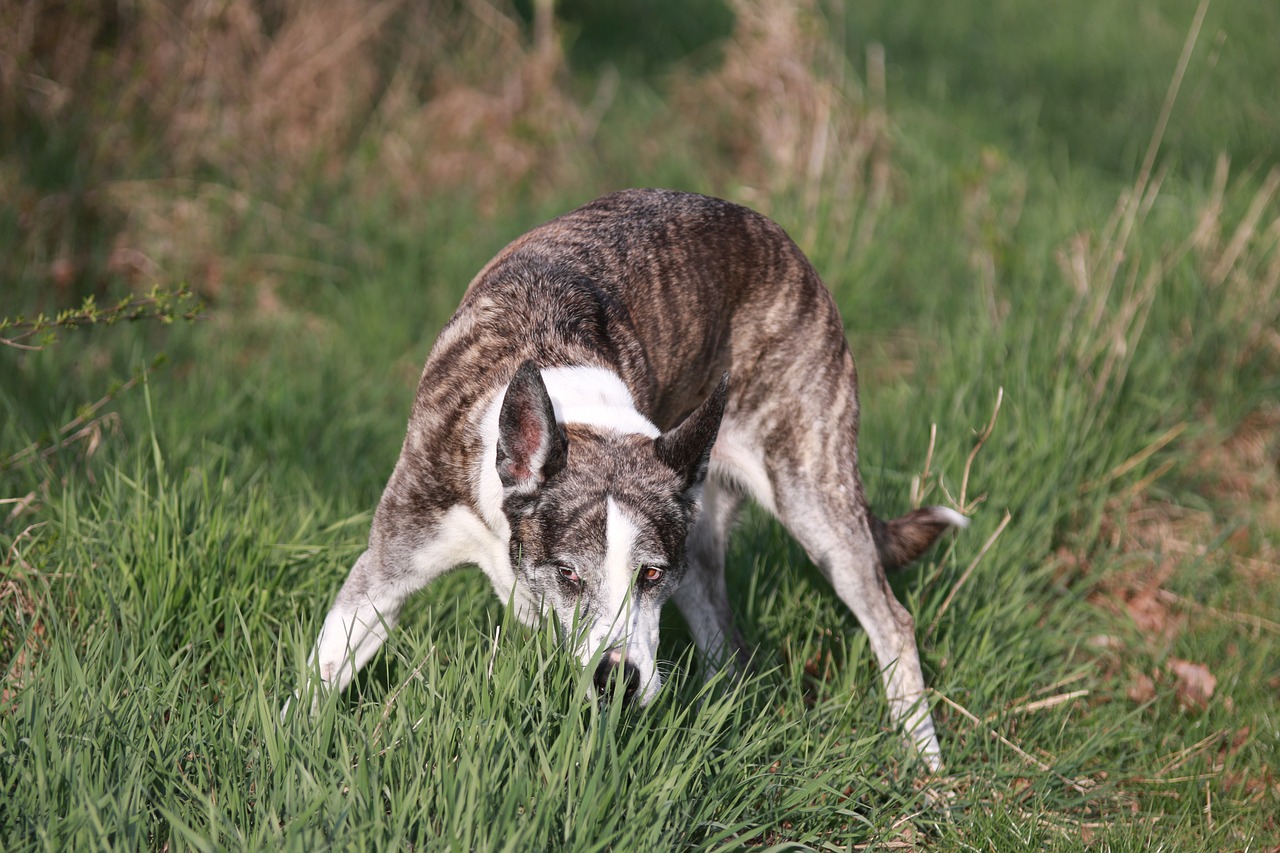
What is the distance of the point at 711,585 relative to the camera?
174 inches

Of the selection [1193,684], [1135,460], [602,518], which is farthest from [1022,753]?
[1135,460]

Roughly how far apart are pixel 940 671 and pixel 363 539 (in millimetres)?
2162

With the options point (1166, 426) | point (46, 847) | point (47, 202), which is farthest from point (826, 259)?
point (46, 847)

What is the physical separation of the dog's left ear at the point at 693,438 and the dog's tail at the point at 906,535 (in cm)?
124

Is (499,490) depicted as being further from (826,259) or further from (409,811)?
(826,259)

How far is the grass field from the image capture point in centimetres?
306

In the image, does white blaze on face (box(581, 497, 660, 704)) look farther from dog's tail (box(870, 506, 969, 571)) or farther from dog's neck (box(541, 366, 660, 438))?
dog's tail (box(870, 506, 969, 571))

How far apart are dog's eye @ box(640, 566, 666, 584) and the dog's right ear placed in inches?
14.5

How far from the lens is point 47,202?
6.87m

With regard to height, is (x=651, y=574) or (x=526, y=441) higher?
(x=526, y=441)

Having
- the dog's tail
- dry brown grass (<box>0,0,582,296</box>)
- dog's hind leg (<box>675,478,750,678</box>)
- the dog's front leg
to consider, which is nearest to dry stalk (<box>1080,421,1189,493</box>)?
the dog's tail

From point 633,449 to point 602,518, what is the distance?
280 millimetres

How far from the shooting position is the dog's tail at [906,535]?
4420 mm

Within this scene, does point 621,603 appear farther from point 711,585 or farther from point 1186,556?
point 1186,556
